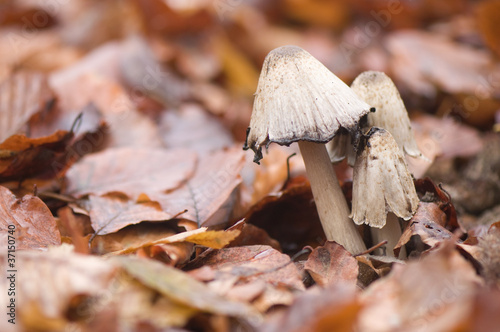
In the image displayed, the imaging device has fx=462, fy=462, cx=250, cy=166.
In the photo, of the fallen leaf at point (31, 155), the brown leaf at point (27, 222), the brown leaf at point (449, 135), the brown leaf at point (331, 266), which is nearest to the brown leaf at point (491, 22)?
the brown leaf at point (449, 135)

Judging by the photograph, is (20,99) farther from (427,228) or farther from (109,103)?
(427,228)

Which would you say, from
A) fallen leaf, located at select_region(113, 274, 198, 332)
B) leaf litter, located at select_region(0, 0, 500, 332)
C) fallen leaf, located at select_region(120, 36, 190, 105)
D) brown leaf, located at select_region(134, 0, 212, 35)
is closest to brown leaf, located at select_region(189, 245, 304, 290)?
leaf litter, located at select_region(0, 0, 500, 332)

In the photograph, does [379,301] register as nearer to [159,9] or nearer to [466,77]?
[466,77]

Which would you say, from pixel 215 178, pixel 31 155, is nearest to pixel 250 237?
pixel 215 178

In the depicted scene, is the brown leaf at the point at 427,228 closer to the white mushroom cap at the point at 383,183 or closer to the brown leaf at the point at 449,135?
the white mushroom cap at the point at 383,183

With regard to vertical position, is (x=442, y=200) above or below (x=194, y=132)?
above

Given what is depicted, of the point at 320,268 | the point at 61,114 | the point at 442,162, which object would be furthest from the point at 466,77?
the point at 61,114
